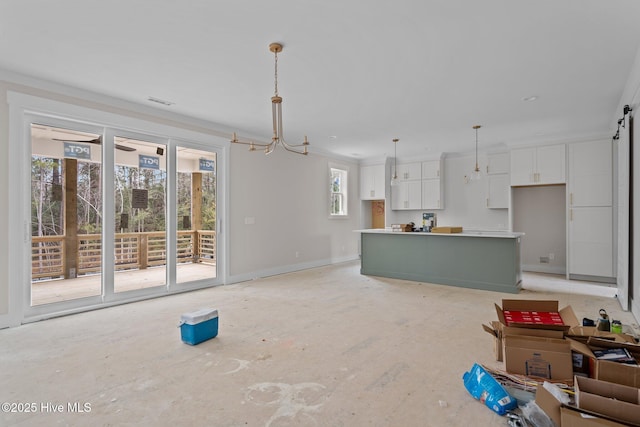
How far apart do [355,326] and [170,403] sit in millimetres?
1938

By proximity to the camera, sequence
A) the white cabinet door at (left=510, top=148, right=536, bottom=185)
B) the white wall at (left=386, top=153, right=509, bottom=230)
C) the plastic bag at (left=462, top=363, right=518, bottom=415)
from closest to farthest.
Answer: the plastic bag at (left=462, top=363, right=518, bottom=415), the white cabinet door at (left=510, top=148, right=536, bottom=185), the white wall at (left=386, top=153, right=509, bottom=230)

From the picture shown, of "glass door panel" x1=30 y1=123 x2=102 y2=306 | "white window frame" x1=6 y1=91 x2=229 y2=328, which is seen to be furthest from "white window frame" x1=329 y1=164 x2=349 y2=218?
"glass door panel" x1=30 y1=123 x2=102 y2=306

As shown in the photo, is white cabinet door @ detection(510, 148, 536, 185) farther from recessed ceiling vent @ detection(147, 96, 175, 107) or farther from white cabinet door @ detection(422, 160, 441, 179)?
recessed ceiling vent @ detection(147, 96, 175, 107)

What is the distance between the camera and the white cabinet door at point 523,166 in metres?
6.58

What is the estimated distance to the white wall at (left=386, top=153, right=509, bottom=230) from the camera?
300 inches

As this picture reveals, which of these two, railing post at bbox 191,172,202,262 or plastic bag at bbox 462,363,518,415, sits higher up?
railing post at bbox 191,172,202,262

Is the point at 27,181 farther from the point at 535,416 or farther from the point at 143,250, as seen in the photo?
the point at 535,416

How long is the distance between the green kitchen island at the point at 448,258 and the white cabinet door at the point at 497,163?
7.22ft

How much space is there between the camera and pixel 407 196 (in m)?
8.55

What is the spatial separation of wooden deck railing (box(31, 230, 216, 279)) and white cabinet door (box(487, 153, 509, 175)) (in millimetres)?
5886

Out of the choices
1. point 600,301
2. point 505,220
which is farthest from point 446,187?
point 600,301

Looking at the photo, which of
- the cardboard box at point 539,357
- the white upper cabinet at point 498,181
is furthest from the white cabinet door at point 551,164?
the cardboard box at point 539,357

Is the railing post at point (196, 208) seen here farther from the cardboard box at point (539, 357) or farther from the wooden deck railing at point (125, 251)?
the cardboard box at point (539, 357)

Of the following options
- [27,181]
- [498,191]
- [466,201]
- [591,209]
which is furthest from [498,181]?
[27,181]
